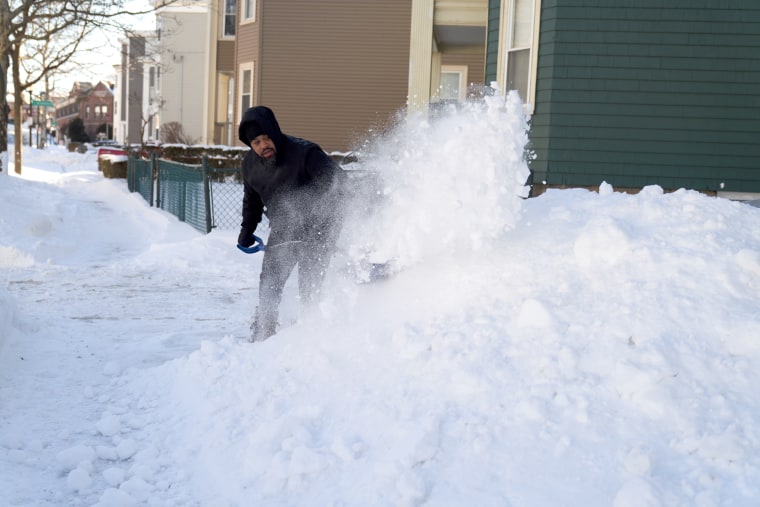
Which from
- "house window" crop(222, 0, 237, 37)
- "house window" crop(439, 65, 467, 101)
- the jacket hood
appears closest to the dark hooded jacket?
the jacket hood

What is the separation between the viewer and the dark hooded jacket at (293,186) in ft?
17.6

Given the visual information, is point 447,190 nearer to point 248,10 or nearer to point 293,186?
point 293,186

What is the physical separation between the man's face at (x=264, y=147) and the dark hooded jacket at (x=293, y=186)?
0.03m

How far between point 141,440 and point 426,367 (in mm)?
1510

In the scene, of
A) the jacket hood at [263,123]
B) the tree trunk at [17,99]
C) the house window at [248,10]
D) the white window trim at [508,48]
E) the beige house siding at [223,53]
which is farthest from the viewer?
the beige house siding at [223,53]

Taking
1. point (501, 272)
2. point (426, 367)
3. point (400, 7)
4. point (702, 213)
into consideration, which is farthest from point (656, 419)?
point (400, 7)

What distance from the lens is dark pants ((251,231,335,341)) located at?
5.59 meters

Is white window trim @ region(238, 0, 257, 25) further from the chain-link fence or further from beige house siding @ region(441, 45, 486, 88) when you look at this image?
the chain-link fence

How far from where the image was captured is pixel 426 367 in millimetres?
3996

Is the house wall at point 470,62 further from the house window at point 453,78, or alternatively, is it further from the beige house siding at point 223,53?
the beige house siding at point 223,53

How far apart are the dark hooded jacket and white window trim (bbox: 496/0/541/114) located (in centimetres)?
618

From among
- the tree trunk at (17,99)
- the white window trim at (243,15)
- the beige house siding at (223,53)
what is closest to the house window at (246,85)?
the white window trim at (243,15)

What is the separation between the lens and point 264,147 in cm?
525

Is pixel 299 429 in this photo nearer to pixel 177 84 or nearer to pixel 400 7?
pixel 400 7
